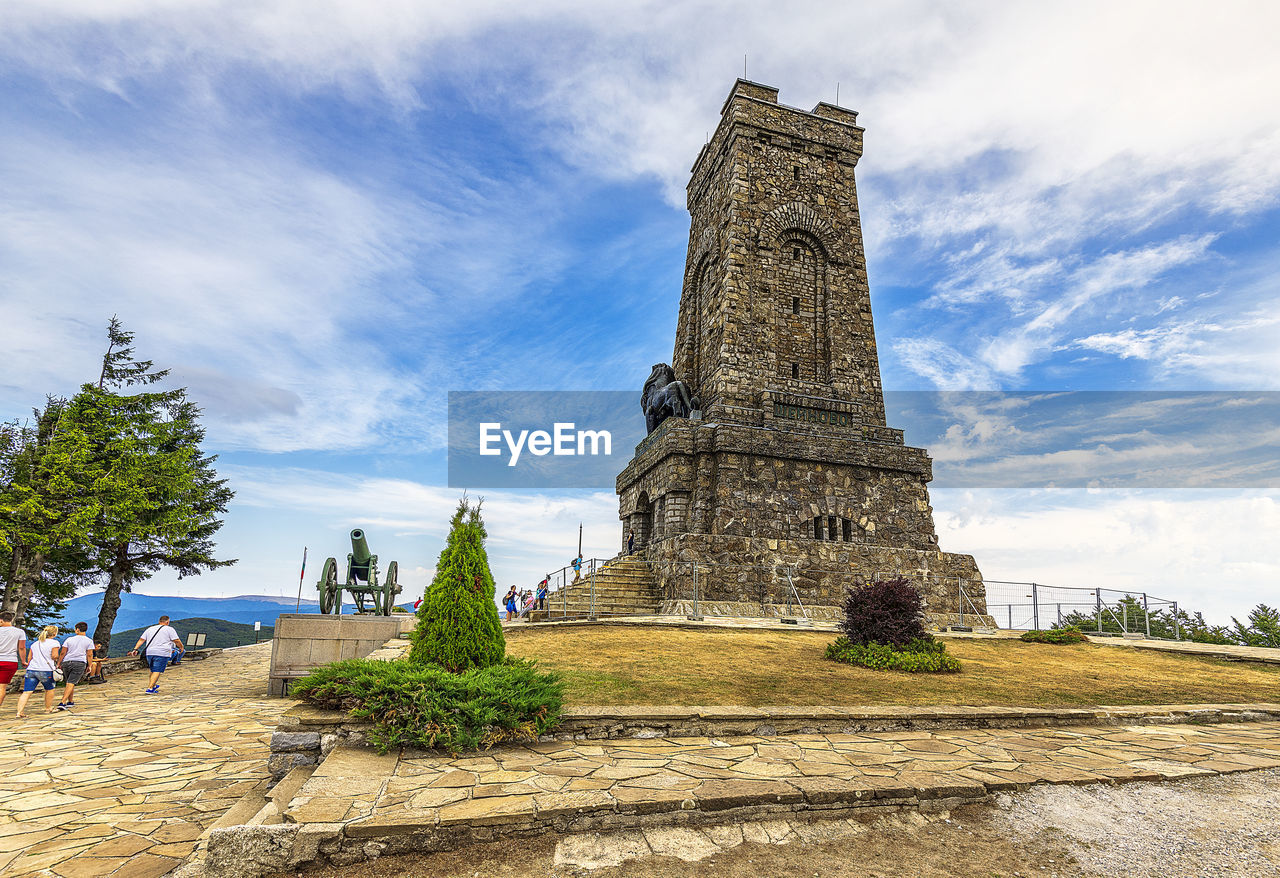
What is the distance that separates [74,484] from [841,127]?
27.4m

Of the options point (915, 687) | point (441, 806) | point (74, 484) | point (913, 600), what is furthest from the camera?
point (74, 484)

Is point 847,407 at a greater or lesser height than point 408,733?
greater

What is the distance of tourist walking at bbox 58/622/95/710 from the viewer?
1084cm

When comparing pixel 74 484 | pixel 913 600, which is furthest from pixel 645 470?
pixel 74 484

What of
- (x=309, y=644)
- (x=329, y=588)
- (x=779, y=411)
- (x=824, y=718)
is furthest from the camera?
(x=779, y=411)

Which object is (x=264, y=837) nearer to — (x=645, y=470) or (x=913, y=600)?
(x=913, y=600)

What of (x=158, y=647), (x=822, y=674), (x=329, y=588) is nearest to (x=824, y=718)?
(x=822, y=674)

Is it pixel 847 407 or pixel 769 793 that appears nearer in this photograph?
pixel 769 793

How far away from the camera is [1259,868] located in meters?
3.75

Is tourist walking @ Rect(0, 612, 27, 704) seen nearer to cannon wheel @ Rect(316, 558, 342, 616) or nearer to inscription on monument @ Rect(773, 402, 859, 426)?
cannon wheel @ Rect(316, 558, 342, 616)

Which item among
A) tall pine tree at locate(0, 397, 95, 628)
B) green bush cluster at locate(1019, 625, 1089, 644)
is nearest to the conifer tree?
green bush cluster at locate(1019, 625, 1089, 644)

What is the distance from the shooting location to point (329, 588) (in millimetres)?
12484

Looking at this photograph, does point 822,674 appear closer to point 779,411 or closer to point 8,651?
point 8,651

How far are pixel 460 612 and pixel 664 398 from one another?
Answer: 16478mm
